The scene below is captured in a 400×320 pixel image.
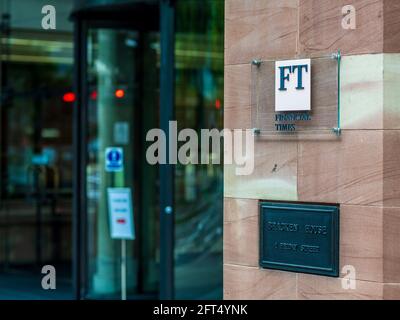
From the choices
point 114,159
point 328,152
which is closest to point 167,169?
point 114,159

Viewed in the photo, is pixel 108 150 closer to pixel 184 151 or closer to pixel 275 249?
pixel 184 151

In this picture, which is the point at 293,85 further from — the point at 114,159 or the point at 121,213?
the point at 114,159

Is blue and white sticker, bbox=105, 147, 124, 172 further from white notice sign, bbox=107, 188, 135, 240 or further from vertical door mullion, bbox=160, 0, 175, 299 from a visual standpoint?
vertical door mullion, bbox=160, 0, 175, 299

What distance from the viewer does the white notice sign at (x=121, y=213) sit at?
882 cm

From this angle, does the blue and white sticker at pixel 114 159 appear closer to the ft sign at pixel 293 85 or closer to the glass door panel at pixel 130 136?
the glass door panel at pixel 130 136

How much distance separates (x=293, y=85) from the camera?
5.92 metres

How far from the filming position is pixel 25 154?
63.9 ft

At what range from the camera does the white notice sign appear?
8.82 m

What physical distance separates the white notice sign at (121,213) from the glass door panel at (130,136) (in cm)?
117

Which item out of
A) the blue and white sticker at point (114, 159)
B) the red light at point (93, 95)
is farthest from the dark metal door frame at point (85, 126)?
the red light at point (93, 95)

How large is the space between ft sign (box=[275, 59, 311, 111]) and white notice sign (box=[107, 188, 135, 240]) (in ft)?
10.9

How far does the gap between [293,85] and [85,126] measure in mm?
4060

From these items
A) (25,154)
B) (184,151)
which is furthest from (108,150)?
(25,154)
